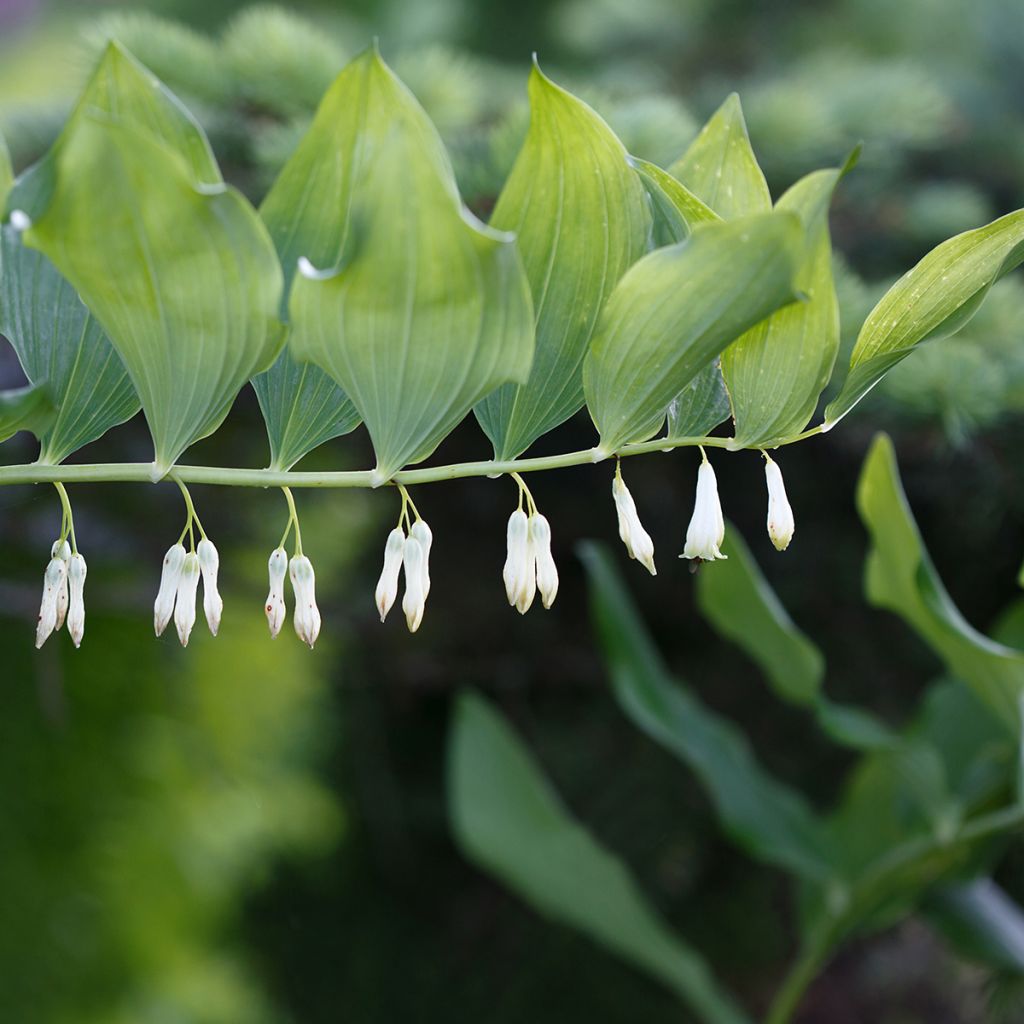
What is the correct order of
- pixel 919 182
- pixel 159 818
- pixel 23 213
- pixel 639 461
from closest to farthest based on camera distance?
pixel 23 213 < pixel 639 461 < pixel 919 182 < pixel 159 818

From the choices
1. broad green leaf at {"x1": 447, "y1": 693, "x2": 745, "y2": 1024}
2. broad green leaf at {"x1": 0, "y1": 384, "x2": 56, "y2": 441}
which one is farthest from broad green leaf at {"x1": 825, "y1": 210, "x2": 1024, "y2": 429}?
broad green leaf at {"x1": 447, "y1": 693, "x2": 745, "y2": 1024}

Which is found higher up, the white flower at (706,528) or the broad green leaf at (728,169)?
the broad green leaf at (728,169)

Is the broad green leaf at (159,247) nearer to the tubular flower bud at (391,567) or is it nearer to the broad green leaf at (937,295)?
the tubular flower bud at (391,567)

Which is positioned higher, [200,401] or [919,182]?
[919,182]

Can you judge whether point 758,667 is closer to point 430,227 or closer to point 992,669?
point 992,669

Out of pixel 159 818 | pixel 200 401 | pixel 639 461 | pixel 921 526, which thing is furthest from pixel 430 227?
pixel 159 818

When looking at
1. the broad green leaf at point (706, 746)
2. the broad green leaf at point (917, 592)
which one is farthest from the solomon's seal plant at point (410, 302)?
the broad green leaf at point (706, 746)

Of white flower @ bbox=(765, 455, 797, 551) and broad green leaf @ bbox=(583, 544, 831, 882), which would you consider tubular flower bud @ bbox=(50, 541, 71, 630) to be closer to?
white flower @ bbox=(765, 455, 797, 551)
